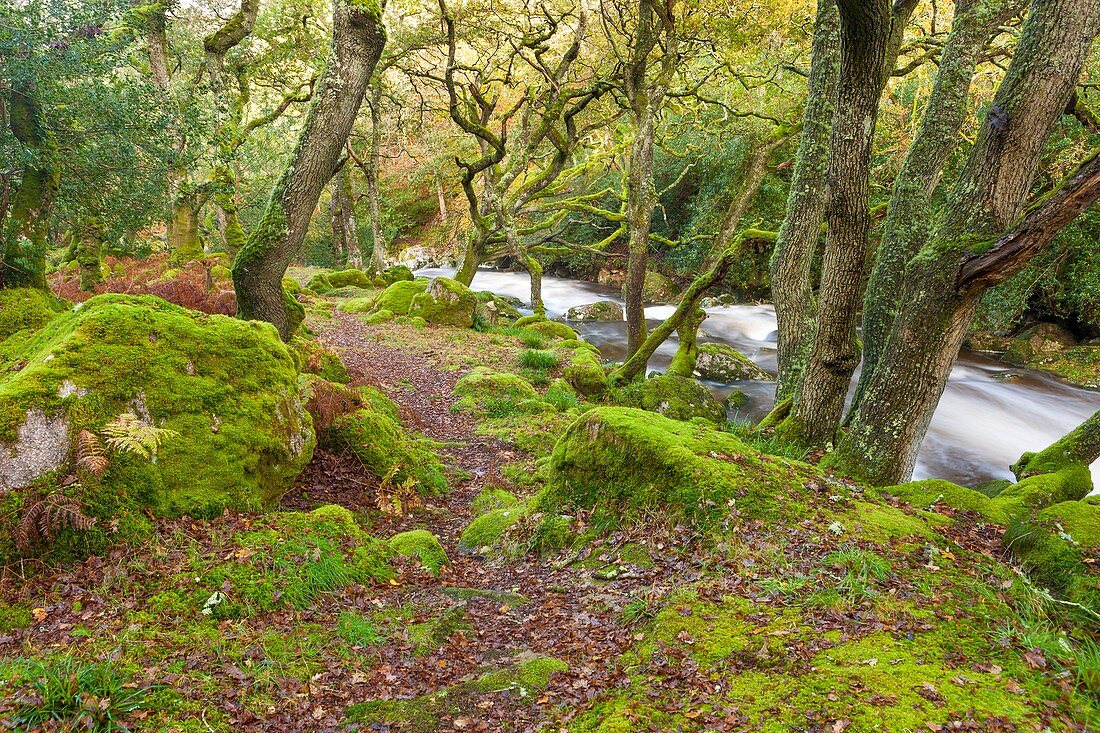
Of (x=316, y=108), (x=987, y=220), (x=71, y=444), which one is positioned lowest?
(x=71, y=444)

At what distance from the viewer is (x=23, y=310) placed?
6055mm

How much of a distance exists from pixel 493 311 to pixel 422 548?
13.9 metres

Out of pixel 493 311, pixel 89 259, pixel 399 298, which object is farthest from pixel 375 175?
pixel 89 259

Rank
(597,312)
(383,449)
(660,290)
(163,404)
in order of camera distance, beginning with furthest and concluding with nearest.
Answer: (660,290) → (597,312) → (383,449) → (163,404)

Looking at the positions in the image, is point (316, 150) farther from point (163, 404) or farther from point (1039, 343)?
point (1039, 343)

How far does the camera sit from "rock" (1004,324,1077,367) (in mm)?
17344

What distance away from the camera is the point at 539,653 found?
3.68 m

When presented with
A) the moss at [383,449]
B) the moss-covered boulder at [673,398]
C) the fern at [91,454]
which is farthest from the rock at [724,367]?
the fern at [91,454]

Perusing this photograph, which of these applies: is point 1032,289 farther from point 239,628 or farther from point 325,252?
point 325,252

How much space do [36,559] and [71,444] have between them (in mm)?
730

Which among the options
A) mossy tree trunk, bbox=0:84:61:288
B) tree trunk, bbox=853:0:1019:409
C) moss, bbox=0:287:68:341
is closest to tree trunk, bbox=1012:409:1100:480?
tree trunk, bbox=853:0:1019:409

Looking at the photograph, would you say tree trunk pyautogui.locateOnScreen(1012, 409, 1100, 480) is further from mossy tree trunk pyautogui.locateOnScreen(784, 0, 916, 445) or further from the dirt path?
the dirt path

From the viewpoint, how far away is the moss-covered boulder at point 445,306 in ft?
55.0

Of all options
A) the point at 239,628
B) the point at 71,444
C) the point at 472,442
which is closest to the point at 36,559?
the point at 71,444
